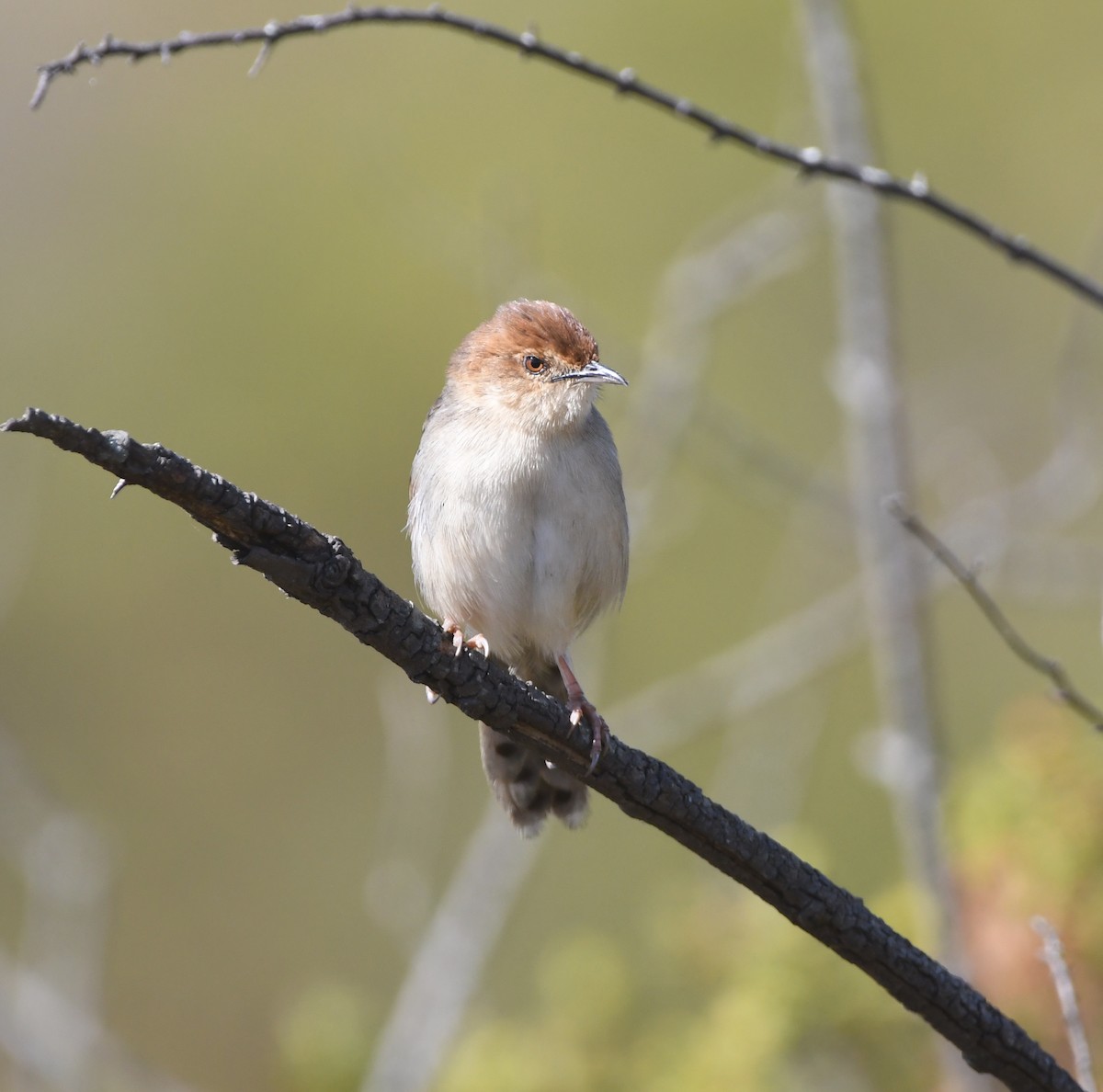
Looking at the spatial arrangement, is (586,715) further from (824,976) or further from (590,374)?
(824,976)

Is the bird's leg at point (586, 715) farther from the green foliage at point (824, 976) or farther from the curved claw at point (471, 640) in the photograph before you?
the green foliage at point (824, 976)

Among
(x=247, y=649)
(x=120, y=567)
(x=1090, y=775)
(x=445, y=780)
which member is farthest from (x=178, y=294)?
(x=1090, y=775)

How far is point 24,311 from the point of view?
10570 mm

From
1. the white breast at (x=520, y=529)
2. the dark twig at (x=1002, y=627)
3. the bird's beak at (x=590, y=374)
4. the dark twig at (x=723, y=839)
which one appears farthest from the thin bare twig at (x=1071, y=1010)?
the bird's beak at (x=590, y=374)

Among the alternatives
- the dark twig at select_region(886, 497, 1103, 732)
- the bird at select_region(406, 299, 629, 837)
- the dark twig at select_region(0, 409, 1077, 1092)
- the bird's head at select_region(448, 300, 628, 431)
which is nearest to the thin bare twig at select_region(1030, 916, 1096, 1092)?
the dark twig at select_region(0, 409, 1077, 1092)

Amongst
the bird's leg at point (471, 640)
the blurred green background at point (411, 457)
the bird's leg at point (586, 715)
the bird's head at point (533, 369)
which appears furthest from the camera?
the blurred green background at point (411, 457)

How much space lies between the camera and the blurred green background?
20.5 ft

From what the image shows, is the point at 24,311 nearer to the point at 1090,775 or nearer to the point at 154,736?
the point at 154,736

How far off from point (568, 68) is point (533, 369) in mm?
1692

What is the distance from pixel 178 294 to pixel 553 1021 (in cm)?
716

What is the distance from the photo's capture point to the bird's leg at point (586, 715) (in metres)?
2.81

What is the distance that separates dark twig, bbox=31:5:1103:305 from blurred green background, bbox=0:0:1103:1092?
7.21 ft

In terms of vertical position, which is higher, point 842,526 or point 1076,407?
point 1076,407

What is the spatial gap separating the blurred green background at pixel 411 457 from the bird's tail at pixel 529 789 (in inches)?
35.7
